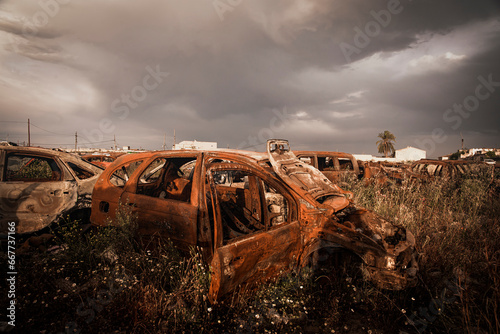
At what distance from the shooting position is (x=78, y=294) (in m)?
A: 2.40

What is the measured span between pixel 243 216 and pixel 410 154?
6260cm

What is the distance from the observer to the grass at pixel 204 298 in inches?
82.4

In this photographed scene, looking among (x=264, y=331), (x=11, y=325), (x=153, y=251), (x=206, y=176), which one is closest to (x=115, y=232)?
(x=153, y=251)

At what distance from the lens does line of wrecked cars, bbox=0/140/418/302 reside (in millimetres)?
2254

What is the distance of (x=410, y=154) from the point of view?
171 ft

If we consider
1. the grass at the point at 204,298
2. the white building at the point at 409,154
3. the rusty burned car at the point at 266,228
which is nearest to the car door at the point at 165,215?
the rusty burned car at the point at 266,228

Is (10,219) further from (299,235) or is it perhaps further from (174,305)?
(299,235)

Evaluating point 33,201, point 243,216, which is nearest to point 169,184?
point 243,216

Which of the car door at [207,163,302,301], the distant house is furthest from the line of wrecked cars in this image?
the distant house

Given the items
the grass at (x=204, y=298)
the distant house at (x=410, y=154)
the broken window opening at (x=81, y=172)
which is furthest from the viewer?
the distant house at (x=410, y=154)

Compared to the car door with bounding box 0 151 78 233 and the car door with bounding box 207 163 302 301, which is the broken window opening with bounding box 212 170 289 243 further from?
the car door with bounding box 0 151 78 233

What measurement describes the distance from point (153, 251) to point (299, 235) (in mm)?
1910

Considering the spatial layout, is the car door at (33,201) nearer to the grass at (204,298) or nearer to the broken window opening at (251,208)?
the grass at (204,298)

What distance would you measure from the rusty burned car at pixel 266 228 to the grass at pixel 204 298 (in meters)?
0.22
